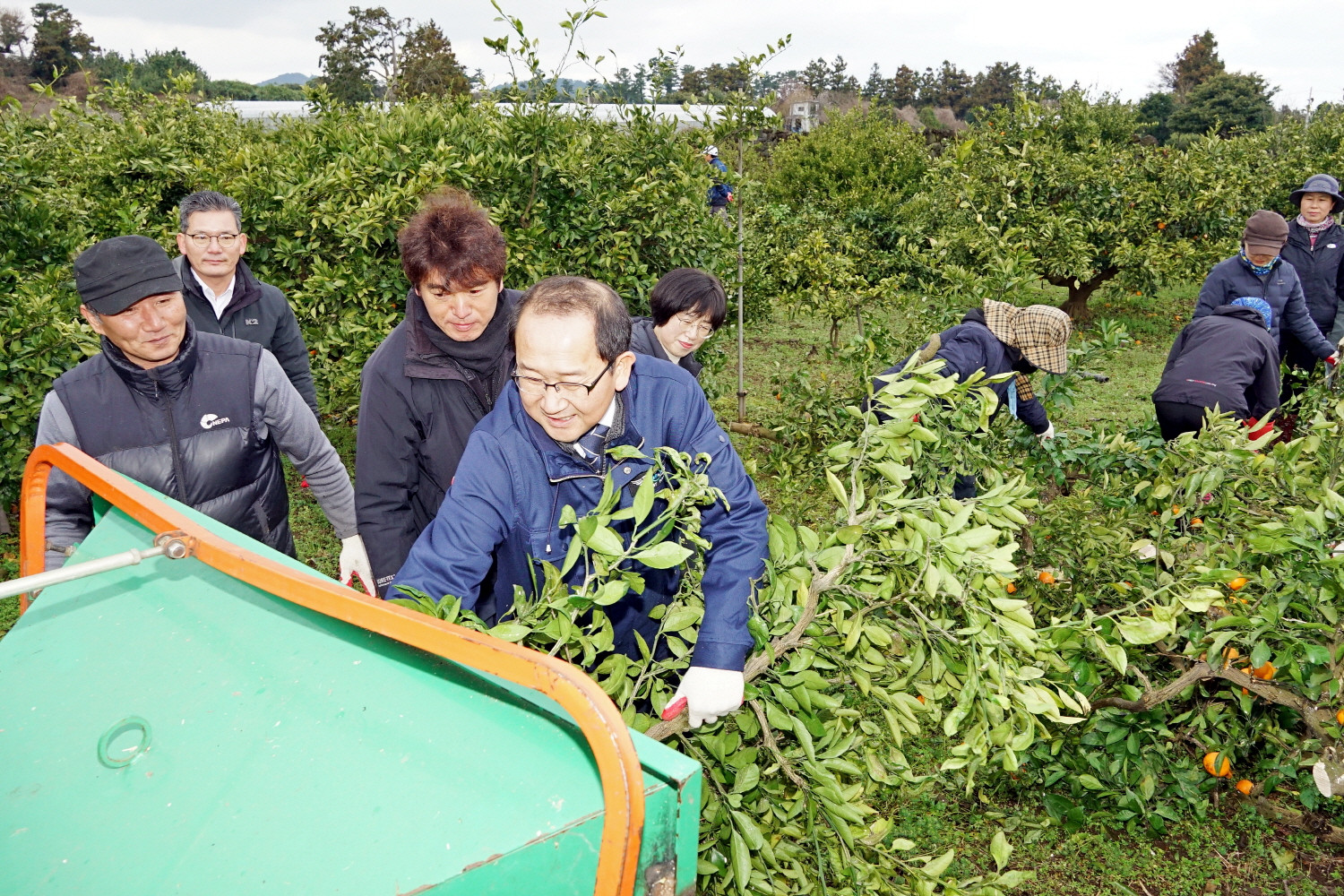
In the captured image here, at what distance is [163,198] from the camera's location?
6.26 metres

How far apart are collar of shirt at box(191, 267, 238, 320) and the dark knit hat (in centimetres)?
574

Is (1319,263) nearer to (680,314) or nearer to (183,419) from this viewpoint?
(680,314)

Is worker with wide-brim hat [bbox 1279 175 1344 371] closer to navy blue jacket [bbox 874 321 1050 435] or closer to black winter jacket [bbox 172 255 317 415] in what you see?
navy blue jacket [bbox 874 321 1050 435]

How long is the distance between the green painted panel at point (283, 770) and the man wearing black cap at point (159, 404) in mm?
873

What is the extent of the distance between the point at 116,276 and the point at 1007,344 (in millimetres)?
3435

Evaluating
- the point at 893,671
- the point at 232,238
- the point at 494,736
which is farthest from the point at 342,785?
the point at 232,238

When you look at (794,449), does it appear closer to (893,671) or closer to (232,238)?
(232,238)

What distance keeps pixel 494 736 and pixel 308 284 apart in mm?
4613

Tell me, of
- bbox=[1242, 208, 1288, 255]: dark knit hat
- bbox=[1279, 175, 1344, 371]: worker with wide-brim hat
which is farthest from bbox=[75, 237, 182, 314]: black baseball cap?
bbox=[1279, 175, 1344, 371]: worker with wide-brim hat

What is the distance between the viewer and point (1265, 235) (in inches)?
223

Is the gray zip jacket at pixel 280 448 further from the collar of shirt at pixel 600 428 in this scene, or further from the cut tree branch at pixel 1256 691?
the cut tree branch at pixel 1256 691

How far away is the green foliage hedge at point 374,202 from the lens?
5.21 m

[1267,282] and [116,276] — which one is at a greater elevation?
[116,276]

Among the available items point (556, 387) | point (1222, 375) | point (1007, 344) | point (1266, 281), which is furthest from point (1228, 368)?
A: point (556, 387)
